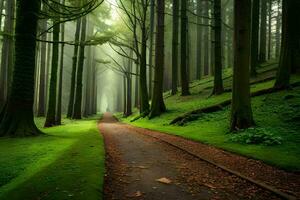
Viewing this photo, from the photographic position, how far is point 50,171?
5465 millimetres

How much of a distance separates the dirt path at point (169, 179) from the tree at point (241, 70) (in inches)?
121

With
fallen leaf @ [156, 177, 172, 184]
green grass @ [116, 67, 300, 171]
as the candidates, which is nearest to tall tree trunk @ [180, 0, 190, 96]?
green grass @ [116, 67, 300, 171]

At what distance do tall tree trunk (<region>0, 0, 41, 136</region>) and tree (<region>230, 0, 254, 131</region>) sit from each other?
24.3ft

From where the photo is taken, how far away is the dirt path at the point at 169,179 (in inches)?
184

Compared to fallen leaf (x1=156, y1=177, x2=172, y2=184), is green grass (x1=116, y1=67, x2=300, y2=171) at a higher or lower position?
higher

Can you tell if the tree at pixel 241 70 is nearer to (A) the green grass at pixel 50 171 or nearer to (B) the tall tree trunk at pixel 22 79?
(A) the green grass at pixel 50 171

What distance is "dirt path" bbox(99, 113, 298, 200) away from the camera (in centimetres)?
467

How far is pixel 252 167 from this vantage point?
6.34 m

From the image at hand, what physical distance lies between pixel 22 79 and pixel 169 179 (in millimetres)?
7464

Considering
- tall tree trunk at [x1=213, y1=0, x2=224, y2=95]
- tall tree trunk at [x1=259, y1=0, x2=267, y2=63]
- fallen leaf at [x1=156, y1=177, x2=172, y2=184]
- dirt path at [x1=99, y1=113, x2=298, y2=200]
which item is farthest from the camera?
tall tree trunk at [x1=259, y1=0, x2=267, y2=63]

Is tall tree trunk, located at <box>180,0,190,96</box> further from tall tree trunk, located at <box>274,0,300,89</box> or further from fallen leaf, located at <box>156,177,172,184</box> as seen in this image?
fallen leaf, located at <box>156,177,172,184</box>

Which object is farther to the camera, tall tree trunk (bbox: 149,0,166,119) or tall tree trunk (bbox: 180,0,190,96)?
tall tree trunk (bbox: 180,0,190,96)

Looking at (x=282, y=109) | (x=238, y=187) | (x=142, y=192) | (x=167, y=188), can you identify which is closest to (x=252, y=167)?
(x=238, y=187)

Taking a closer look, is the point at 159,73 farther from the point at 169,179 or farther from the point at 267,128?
the point at 169,179
